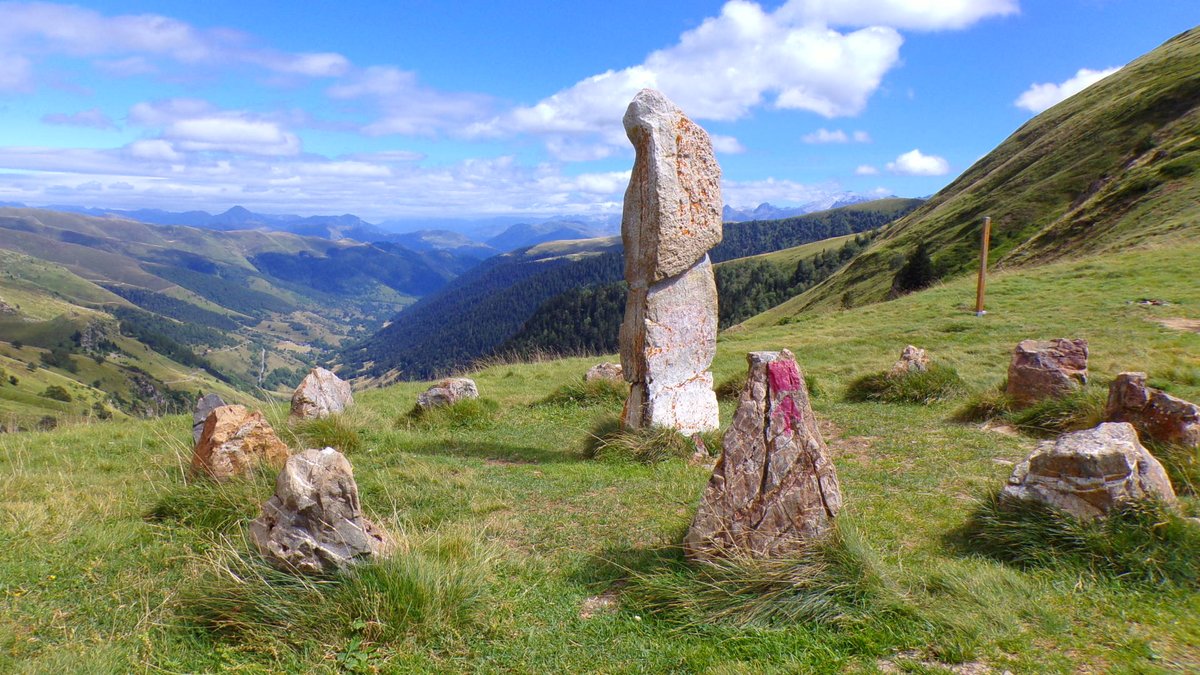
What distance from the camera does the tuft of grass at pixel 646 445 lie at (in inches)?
364

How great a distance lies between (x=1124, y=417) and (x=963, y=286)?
2077 centimetres

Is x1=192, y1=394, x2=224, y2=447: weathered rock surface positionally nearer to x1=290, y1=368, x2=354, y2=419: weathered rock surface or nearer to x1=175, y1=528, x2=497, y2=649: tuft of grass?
x1=290, y1=368, x2=354, y2=419: weathered rock surface

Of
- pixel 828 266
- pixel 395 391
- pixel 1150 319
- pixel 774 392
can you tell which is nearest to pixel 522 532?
pixel 774 392

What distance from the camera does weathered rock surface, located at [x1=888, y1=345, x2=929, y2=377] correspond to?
12531 mm

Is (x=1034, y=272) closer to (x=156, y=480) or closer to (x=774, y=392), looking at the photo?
(x=774, y=392)

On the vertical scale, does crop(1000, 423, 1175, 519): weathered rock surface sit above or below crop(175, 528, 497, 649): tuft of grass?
above

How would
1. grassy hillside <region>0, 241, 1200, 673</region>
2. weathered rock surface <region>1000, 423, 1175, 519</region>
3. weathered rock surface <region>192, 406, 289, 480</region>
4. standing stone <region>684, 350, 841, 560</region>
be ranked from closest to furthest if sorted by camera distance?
1. grassy hillside <region>0, 241, 1200, 673</region>
2. weathered rock surface <region>1000, 423, 1175, 519</region>
3. standing stone <region>684, 350, 841, 560</region>
4. weathered rock surface <region>192, 406, 289, 480</region>

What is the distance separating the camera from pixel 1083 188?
52000mm

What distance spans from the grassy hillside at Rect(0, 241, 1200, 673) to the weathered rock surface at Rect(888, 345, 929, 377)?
105 inches

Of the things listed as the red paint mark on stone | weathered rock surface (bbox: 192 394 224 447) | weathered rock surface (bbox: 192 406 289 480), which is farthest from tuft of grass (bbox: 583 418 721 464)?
weathered rock surface (bbox: 192 394 224 447)

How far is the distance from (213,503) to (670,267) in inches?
258

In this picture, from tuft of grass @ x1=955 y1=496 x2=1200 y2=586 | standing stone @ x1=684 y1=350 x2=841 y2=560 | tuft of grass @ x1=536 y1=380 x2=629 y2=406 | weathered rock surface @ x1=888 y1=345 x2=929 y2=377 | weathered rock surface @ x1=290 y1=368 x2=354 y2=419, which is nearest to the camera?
tuft of grass @ x1=955 y1=496 x2=1200 y2=586

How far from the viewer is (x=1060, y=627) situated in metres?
4.22

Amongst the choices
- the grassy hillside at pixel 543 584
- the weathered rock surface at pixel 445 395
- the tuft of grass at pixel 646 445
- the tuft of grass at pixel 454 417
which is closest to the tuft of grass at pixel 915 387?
the grassy hillside at pixel 543 584
